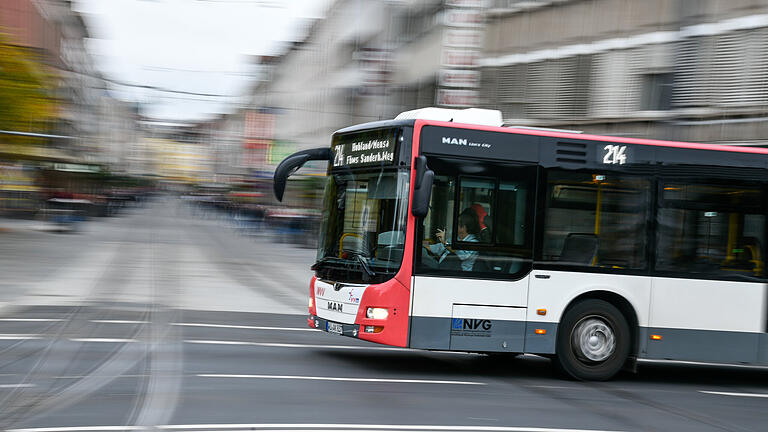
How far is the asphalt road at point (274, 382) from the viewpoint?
24.3 ft

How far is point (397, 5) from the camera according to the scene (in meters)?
43.7

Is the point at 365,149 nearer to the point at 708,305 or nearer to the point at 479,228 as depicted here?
the point at 479,228

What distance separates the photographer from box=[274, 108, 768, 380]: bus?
396 inches

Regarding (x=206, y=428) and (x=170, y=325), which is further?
(x=170, y=325)

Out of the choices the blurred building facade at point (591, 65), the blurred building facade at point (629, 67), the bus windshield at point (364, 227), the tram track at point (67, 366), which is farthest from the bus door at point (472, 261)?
the blurred building facade at point (629, 67)

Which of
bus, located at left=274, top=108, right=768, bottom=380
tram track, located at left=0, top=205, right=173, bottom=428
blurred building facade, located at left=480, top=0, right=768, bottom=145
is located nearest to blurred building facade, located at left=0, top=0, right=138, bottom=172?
blurred building facade, located at left=480, top=0, right=768, bottom=145

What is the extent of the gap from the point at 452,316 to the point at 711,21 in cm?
1560

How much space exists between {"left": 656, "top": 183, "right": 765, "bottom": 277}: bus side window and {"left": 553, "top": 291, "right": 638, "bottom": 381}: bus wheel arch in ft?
2.62

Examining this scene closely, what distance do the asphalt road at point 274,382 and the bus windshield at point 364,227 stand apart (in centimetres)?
110

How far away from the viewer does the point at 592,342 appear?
1054cm

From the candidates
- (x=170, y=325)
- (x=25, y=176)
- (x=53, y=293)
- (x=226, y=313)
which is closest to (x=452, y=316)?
(x=170, y=325)

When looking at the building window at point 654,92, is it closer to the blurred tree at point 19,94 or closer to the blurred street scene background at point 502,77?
the blurred street scene background at point 502,77

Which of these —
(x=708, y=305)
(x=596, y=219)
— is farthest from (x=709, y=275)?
(x=596, y=219)

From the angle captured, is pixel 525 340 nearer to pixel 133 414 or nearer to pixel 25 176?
pixel 133 414
